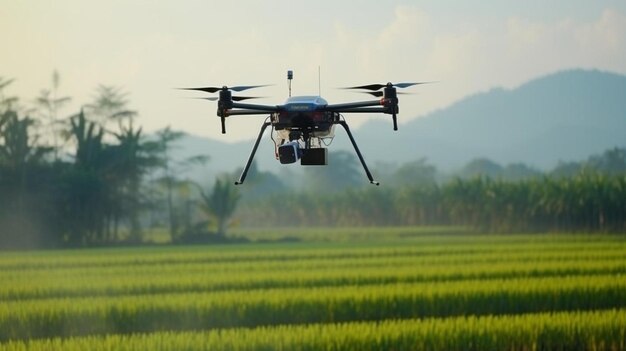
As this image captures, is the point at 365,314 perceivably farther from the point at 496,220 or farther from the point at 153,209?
the point at 496,220

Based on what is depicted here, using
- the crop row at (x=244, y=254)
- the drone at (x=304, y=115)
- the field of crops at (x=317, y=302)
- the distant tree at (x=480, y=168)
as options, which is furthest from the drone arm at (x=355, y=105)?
the distant tree at (x=480, y=168)

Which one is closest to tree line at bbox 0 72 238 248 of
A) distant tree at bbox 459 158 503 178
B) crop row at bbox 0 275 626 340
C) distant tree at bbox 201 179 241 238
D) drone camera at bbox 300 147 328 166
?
distant tree at bbox 201 179 241 238

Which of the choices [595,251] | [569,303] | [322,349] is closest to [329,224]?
[595,251]

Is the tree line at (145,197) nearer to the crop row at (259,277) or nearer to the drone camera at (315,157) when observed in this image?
the crop row at (259,277)

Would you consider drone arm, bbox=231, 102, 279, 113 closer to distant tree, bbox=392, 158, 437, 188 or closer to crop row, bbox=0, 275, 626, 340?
crop row, bbox=0, 275, 626, 340

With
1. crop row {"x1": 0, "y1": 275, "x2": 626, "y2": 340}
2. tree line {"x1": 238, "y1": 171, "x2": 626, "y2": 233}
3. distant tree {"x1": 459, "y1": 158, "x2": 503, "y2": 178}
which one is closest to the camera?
crop row {"x1": 0, "y1": 275, "x2": 626, "y2": 340}

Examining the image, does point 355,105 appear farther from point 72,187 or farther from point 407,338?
point 72,187
